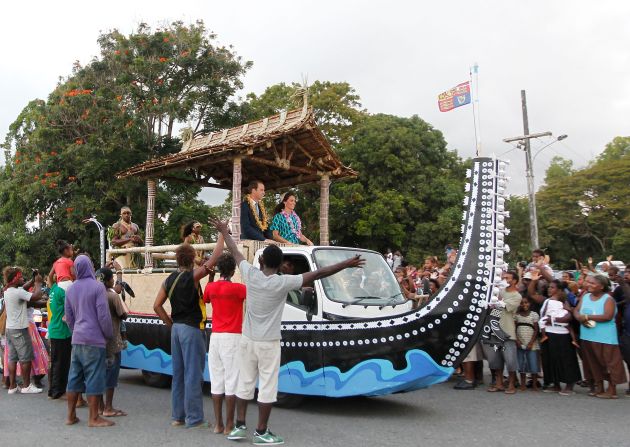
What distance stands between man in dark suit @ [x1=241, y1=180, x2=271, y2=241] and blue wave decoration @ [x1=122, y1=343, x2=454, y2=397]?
2373 mm

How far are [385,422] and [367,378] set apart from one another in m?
0.57

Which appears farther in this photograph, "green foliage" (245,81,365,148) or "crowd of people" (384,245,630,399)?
"green foliage" (245,81,365,148)

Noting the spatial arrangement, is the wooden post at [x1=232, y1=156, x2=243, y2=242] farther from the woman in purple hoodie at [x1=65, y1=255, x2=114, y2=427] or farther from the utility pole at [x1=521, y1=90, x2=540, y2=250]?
the utility pole at [x1=521, y1=90, x2=540, y2=250]

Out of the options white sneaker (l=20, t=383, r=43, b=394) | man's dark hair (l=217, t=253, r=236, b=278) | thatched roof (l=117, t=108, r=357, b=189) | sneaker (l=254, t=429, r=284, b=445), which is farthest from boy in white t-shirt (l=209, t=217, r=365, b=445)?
white sneaker (l=20, t=383, r=43, b=394)

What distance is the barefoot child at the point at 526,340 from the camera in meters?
8.66

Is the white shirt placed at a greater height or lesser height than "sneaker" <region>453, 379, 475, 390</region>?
greater

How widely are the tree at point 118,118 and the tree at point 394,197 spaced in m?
8.16

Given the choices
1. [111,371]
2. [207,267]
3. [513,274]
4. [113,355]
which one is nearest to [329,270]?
[207,267]

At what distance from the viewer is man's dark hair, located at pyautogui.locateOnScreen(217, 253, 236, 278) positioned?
6000mm

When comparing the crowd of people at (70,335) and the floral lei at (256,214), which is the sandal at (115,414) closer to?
the crowd of people at (70,335)

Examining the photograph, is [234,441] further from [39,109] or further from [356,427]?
[39,109]

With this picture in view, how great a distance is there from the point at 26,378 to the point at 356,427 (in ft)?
17.4

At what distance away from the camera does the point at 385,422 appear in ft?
21.6

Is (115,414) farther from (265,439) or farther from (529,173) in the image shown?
(529,173)
